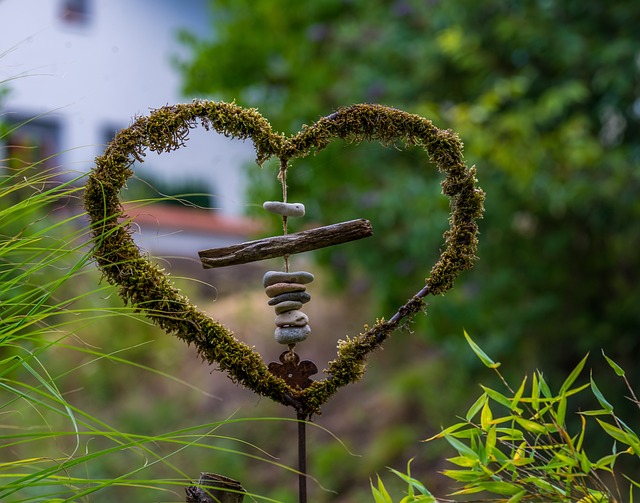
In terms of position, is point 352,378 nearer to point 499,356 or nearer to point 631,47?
point 631,47

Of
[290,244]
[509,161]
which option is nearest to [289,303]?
[290,244]

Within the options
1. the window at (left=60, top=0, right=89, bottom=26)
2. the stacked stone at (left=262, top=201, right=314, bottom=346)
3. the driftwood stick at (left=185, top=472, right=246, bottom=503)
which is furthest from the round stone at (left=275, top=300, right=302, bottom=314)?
the window at (left=60, top=0, right=89, bottom=26)

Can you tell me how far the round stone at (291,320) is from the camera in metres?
1.51

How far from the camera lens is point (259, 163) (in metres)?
1.45

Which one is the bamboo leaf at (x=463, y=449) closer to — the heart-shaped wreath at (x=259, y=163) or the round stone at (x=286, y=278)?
the heart-shaped wreath at (x=259, y=163)

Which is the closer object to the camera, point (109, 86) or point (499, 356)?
point (499, 356)

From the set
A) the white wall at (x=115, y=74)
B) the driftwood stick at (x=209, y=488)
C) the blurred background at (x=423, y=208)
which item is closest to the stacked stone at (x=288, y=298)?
the driftwood stick at (x=209, y=488)

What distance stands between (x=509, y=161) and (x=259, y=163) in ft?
11.1

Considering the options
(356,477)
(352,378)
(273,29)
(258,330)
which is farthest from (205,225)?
(352,378)

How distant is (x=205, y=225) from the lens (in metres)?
12.3

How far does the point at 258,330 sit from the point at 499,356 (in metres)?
3.08

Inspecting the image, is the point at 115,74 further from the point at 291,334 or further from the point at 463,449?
the point at 463,449

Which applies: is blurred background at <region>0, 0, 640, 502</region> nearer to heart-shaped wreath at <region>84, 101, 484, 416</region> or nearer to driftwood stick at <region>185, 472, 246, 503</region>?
heart-shaped wreath at <region>84, 101, 484, 416</region>

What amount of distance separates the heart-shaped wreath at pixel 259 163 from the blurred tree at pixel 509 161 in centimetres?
282
